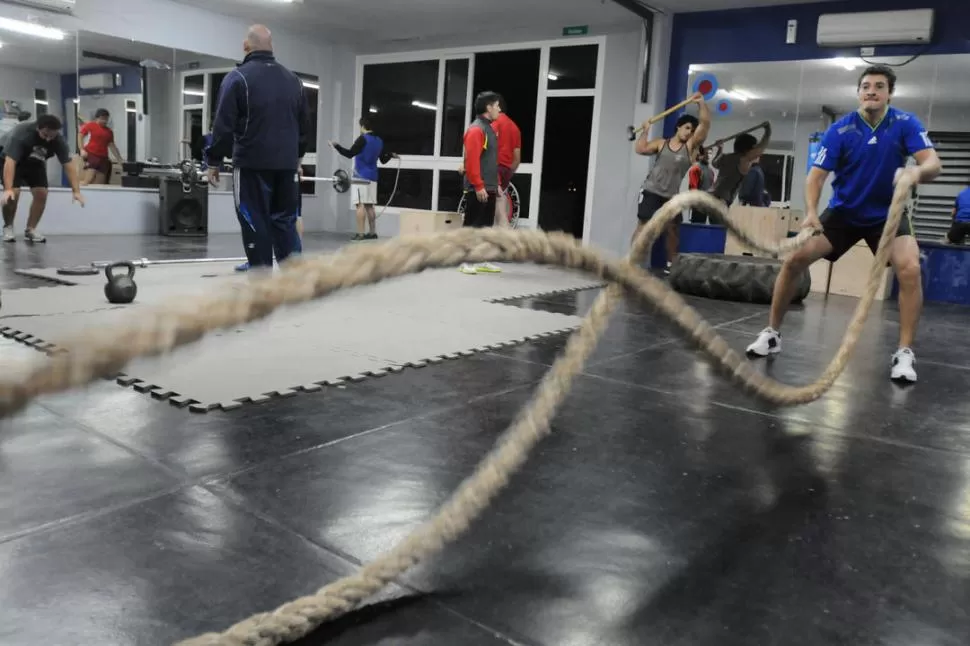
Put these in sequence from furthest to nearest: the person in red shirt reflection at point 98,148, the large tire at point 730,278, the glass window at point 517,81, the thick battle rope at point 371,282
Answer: the glass window at point 517,81 → the person in red shirt reflection at point 98,148 → the large tire at point 730,278 → the thick battle rope at point 371,282

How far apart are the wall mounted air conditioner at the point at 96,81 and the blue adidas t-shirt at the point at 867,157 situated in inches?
321

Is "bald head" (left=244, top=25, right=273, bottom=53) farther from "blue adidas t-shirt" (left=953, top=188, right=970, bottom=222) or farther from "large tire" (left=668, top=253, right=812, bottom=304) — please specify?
"blue adidas t-shirt" (left=953, top=188, right=970, bottom=222)

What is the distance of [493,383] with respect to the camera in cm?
285

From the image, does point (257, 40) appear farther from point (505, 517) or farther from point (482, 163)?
point (505, 517)

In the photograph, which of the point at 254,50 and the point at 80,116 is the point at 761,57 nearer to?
the point at 254,50

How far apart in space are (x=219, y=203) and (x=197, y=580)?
9405 mm

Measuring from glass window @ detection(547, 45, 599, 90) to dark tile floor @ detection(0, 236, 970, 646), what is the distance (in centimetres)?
741

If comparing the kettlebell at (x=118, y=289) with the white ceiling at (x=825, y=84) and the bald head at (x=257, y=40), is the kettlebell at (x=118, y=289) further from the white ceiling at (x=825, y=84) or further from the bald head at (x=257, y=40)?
the white ceiling at (x=825, y=84)

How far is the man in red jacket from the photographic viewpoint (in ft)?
19.0

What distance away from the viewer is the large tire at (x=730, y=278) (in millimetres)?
5668

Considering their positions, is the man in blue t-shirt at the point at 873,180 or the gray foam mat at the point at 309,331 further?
the man in blue t-shirt at the point at 873,180

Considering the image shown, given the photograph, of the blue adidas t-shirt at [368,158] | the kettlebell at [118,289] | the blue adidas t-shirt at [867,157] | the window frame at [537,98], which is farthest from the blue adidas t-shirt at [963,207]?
the kettlebell at [118,289]

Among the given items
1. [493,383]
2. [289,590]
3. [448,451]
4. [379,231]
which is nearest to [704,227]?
[379,231]

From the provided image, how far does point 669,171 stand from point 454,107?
175 inches
